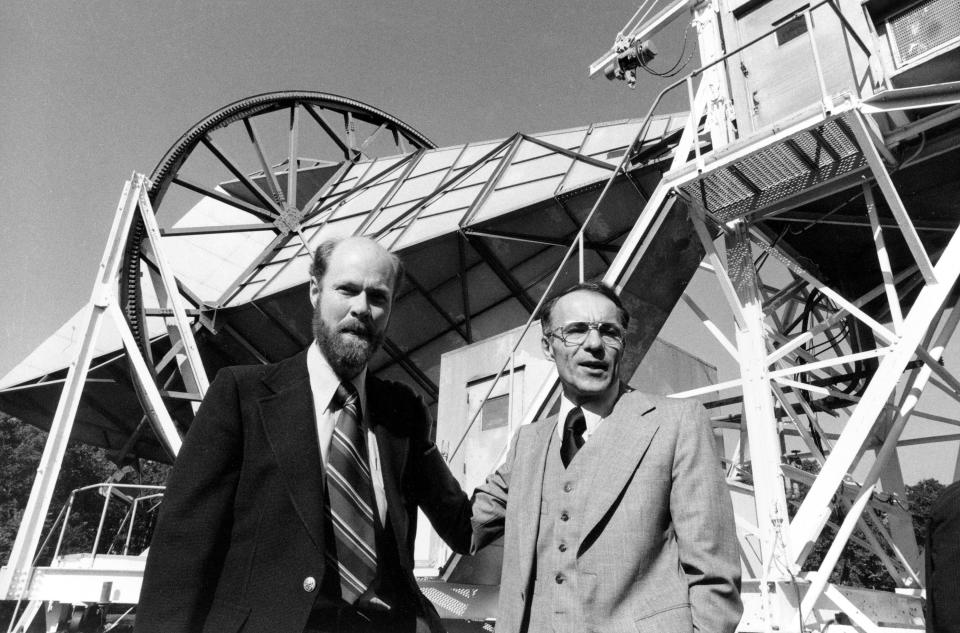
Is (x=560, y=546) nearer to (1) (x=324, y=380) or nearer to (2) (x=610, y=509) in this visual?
(2) (x=610, y=509)

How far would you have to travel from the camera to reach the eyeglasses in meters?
2.81

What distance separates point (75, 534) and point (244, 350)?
35.3m

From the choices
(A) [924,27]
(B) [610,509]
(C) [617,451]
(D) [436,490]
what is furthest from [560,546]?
(A) [924,27]

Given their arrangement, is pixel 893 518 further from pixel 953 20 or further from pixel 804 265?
pixel 953 20

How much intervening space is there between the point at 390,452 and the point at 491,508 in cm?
75

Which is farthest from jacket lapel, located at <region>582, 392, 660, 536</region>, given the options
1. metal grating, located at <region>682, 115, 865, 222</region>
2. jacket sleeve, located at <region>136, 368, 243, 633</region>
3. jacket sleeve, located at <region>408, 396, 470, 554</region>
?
metal grating, located at <region>682, 115, 865, 222</region>

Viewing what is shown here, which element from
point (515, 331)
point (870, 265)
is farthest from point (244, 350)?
point (870, 265)

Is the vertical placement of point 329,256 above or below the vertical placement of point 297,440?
above

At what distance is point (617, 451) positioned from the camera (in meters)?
2.59

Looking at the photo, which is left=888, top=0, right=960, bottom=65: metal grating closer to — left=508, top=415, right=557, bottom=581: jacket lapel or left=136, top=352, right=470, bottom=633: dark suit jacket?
left=508, top=415, right=557, bottom=581: jacket lapel

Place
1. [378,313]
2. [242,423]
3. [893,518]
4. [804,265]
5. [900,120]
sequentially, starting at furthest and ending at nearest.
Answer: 1. [804,265]
2. [893,518]
3. [900,120]
4. [378,313]
5. [242,423]

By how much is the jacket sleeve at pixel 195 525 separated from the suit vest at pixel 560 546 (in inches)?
46.1

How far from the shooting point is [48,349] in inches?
642

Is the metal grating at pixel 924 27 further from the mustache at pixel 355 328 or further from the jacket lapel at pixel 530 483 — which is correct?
the mustache at pixel 355 328
